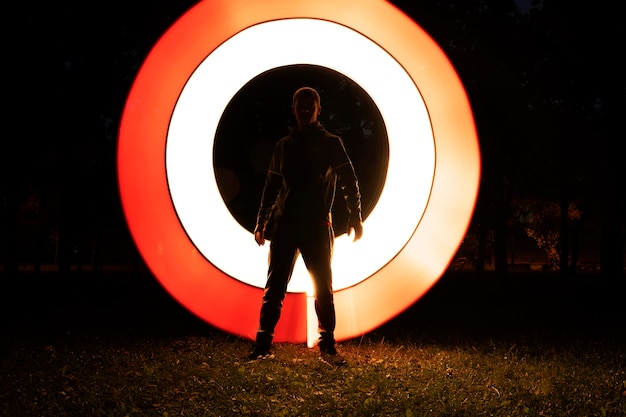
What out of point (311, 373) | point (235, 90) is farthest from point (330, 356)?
point (235, 90)

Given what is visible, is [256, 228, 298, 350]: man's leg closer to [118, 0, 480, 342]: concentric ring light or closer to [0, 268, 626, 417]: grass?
[0, 268, 626, 417]: grass

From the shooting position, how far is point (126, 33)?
16.5m

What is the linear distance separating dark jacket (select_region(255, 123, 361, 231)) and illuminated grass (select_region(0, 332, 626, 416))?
136 cm

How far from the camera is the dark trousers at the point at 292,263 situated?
5578 mm

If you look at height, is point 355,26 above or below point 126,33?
below

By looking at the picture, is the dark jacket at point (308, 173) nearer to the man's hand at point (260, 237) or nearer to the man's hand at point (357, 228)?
the man's hand at point (357, 228)

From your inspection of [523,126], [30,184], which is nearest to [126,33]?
[30,184]

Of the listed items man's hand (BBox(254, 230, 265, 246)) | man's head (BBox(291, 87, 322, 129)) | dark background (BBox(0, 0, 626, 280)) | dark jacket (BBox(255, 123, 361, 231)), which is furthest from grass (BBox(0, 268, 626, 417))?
dark background (BBox(0, 0, 626, 280))

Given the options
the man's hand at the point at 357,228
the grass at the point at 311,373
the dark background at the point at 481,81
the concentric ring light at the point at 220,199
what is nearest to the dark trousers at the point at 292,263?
the man's hand at the point at 357,228

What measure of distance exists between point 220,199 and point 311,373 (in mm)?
2193

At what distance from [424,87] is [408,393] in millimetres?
2954

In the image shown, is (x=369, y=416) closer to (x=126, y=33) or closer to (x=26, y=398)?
(x=26, y=398)

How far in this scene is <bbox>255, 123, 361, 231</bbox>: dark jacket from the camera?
5.59m

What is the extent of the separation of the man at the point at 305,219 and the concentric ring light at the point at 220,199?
588 millimetres
